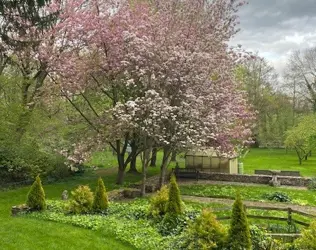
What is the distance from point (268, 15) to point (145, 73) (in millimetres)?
5302

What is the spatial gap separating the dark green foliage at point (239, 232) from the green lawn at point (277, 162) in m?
19.2

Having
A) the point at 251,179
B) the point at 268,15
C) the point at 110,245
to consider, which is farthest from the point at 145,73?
the point at 251,179

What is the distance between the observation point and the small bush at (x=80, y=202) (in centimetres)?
1016

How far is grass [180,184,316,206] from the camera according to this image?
14945 millimetres

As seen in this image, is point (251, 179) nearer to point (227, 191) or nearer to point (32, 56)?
point (227, 191)

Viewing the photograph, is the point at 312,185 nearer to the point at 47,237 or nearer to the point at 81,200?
the point at 81,200

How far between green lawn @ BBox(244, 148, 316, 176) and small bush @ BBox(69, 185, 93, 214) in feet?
57.4

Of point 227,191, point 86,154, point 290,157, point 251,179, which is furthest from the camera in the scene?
point 290,157

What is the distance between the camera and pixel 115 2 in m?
16.0

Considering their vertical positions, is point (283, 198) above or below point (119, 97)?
below

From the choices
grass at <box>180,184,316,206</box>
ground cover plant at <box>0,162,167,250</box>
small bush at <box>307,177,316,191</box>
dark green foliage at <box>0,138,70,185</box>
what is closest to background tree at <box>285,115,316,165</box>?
small bush at <box>307,177,316,191</box>

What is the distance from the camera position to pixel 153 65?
14.0m

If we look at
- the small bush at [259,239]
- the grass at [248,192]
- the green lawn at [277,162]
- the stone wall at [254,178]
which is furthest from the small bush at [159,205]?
the green lawn at [277,162]

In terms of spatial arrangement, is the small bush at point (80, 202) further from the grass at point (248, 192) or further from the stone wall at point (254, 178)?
the stone wall at point (254, 178)
